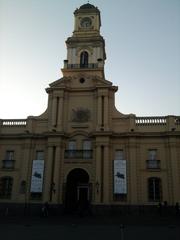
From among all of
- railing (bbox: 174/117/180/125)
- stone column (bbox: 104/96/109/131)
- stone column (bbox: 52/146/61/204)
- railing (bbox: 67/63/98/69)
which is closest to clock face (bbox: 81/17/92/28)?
railing (bbox: 67/63/98/69)

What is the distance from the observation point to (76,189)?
3616 centimetres

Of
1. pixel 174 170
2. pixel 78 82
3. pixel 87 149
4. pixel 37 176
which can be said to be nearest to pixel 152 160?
pixel 174 170

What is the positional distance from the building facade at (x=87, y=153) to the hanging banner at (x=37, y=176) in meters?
0.12

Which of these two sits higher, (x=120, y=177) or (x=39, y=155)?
(x=39, y=155)

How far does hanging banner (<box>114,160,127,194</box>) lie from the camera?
107 ft

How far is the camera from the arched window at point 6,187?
3459cm

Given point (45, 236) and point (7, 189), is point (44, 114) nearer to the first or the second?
point (7, 189)

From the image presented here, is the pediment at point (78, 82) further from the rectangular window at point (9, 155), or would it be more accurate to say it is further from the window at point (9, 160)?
the window at point (9, 160)

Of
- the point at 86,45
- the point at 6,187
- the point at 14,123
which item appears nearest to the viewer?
the point at 6,187

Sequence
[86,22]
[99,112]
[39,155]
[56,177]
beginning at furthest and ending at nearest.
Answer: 1. [86,22]
2. [39,155]
3. [99,112]
4. [56,177]

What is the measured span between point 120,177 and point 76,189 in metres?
6.57

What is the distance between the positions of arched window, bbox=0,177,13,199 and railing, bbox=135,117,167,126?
17.4 m

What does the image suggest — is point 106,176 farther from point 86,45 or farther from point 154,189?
point 86,45

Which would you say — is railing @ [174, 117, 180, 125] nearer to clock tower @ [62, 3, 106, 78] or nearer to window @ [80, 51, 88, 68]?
clock tower @ [62, 3, 106, 78]
